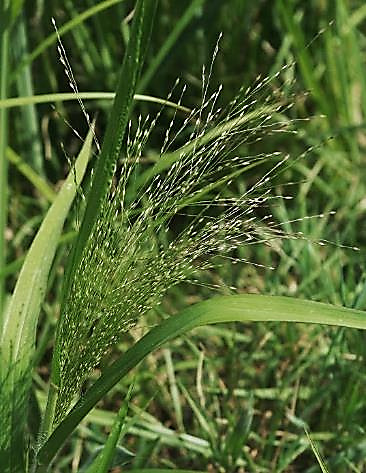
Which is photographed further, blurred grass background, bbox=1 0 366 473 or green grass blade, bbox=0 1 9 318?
blurred grass background, bbox=1 0 366 473

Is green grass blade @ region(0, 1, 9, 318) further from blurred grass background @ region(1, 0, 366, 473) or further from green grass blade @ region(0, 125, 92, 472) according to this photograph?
green grass blade @ region(0, 125, 92, 472)

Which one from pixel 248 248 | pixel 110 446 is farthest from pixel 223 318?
pixel 248 248

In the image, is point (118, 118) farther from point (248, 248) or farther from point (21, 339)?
A: point (248, 248)

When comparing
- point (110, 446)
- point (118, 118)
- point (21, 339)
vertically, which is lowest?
point (110, 446)

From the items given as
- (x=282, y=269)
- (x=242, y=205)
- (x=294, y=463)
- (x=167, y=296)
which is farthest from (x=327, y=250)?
(x=242, y=205)

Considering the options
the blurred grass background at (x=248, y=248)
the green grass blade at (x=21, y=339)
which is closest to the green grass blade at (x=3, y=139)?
the blurred grass background at (x=248, y=248)

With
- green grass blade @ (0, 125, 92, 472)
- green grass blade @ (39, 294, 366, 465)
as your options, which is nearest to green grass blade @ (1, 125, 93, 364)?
green grass blade @ (0, 125, 92, 472)

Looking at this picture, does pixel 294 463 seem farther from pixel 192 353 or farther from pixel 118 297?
pixel 118 297
